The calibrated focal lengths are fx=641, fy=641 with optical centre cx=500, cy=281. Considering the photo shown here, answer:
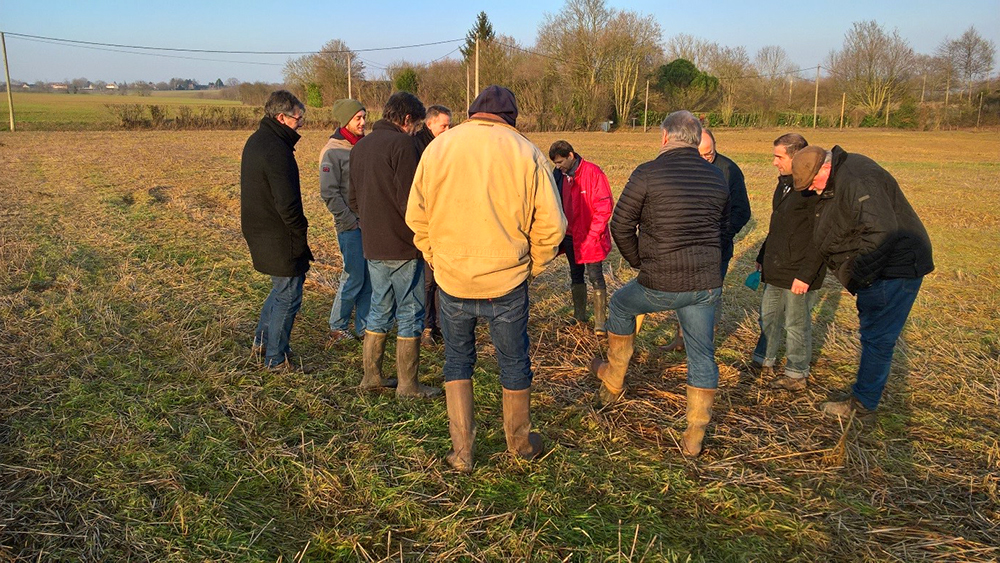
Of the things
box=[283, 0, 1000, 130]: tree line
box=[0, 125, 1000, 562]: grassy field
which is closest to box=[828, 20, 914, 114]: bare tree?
box=[283, 0, 1000, 130]: tree line

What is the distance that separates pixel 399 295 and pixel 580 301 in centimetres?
229

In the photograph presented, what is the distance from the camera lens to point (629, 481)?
11.2 feet

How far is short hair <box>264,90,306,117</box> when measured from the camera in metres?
4.42

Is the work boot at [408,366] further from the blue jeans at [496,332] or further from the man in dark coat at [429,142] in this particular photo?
the blue jeans at [496,332]

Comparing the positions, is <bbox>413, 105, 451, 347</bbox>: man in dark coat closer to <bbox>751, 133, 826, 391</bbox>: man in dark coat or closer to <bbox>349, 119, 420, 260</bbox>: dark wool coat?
<bbox>349, 119, 420, 260</bbox>: dark wool coat

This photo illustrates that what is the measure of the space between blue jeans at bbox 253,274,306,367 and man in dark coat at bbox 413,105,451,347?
0.96m

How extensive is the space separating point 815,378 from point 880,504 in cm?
182

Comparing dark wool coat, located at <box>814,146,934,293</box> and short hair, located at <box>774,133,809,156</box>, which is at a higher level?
short hair, located at <box>774,133,809,156</box>

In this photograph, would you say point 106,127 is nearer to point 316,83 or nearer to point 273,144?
point 316,83

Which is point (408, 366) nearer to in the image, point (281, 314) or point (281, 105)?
point (281, 314)

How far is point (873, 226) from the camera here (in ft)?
13.0

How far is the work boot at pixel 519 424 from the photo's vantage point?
3.47 meters

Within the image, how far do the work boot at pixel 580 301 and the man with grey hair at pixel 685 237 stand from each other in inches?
88.5

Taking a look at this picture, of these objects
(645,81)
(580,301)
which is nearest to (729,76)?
(645,81)
